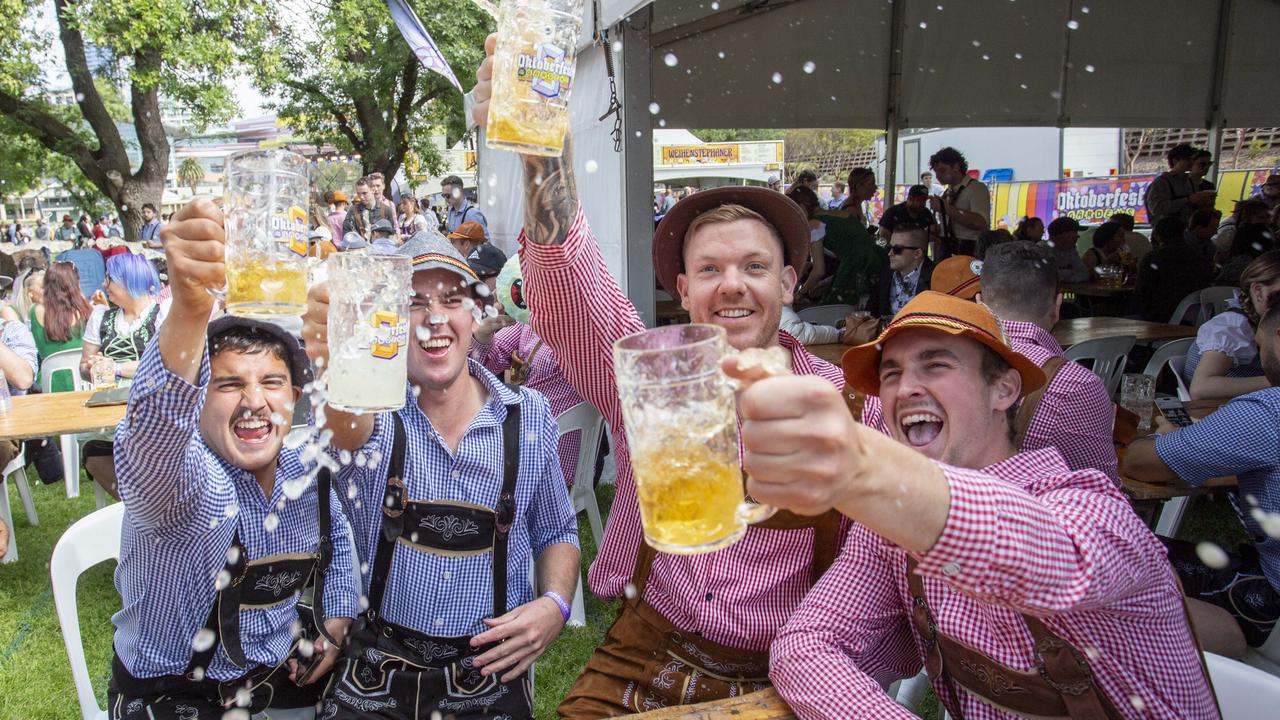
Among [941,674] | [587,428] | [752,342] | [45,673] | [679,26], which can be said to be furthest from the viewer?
[679,26]

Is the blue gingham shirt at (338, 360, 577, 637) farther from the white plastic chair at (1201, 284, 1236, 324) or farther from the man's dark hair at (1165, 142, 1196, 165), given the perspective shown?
the man's dark hair at (1165, 142, 1196, 165)

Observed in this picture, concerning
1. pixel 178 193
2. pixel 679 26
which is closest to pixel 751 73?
pixel 679 26

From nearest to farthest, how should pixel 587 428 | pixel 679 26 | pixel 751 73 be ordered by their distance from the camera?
pixel 587 428
pixel 679 26
pixel 751 73

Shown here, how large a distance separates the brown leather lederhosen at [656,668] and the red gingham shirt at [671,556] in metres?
0.03

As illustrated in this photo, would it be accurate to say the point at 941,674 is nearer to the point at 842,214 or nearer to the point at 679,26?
the point at 679,26

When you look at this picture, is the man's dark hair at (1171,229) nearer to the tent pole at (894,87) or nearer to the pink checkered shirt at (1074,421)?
the tent pole at (894,87)

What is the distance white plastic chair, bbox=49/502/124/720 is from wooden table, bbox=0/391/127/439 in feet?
4.38

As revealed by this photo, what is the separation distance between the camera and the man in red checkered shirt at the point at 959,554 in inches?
35.2

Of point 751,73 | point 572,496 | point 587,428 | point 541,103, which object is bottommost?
point 572,496

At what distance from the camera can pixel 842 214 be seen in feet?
28.4

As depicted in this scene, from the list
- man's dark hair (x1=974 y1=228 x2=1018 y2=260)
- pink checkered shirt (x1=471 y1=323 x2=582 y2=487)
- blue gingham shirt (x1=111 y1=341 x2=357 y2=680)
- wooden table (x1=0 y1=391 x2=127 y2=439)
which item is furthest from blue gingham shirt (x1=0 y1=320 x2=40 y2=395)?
man's dark hair (x1=974 y1=228 x2=1018 y2=260)

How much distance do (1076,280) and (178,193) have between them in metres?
33.3

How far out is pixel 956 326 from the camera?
1.71m

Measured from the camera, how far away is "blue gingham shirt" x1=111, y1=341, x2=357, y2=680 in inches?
64.4
